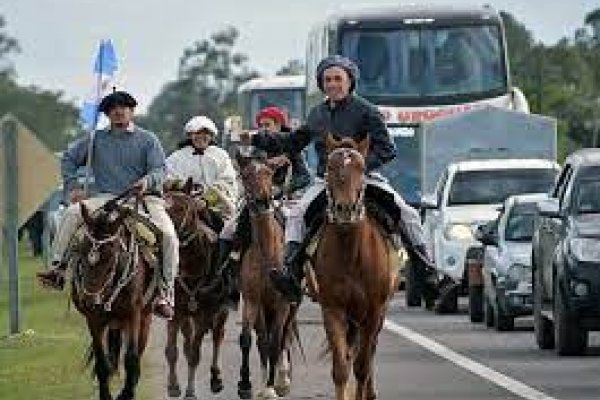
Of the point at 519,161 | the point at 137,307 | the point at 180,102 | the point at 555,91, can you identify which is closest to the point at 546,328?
the point at 137,307

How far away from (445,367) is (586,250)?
1.76 m

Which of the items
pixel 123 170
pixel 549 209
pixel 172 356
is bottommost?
pixel 172 356

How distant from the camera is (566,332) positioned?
26109mm

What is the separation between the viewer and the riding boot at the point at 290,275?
19.2 metres

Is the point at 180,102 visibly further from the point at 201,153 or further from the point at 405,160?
the point at 201,153

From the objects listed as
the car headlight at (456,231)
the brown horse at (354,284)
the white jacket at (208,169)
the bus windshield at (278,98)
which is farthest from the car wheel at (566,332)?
the bus windshield at (278,98)

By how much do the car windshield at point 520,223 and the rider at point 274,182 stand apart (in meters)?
9.44

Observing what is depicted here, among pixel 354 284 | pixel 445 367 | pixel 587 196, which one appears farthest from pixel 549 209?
pixel 354 284

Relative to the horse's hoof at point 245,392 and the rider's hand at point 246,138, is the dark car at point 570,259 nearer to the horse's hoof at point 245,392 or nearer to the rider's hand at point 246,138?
the rider's hand at point 246,138

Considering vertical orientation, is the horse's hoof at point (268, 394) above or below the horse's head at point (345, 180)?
below

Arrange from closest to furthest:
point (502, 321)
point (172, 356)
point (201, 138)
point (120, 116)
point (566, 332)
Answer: point (120, 116) → point (172, 356) → point (201, 138) → point (566, 332) → point (502, 321)

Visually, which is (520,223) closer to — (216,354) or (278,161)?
(216,354)

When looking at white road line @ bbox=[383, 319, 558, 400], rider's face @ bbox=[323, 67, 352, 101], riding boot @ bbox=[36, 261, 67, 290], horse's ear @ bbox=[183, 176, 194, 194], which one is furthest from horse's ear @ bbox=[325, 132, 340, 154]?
horse's ear @ bbox=[183, 176, 194, 194]

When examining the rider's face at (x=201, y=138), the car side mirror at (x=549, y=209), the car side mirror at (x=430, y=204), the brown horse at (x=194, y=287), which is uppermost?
the rider's face at (x=201, y=138)
